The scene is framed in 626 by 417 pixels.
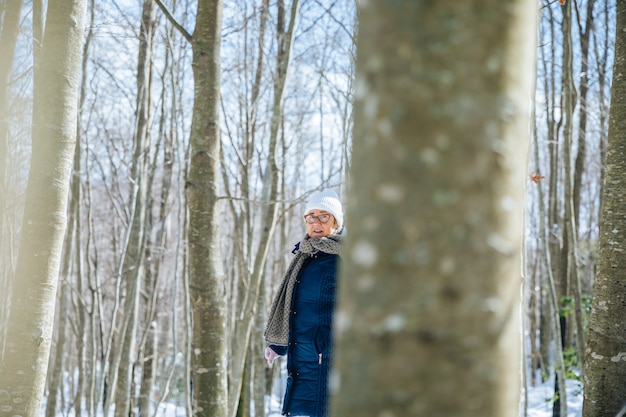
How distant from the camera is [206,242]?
13.3 ft

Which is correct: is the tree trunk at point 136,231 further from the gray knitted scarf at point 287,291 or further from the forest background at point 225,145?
the gray knitted scarf at point 287,291

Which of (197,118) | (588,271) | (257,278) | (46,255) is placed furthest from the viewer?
(588,271)

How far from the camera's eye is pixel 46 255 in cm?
328

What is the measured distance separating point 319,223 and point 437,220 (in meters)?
2.89

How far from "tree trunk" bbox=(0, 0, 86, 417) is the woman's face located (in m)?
1.46

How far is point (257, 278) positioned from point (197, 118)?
2.30 m

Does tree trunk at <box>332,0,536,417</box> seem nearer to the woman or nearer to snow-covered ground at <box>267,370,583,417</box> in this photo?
the woman

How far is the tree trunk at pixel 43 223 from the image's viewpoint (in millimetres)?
3234

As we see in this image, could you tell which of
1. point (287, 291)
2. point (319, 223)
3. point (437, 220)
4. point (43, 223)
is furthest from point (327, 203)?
point (437, 220)

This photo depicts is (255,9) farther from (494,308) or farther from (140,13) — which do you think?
(494,308)

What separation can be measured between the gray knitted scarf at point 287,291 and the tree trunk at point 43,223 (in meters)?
1.31

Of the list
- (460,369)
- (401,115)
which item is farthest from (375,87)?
(460,369)

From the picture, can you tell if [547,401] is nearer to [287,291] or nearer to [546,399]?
[546,399]

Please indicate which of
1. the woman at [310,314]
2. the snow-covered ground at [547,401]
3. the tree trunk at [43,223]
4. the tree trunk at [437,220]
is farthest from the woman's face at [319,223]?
the snow-covered ground at [547,401]
